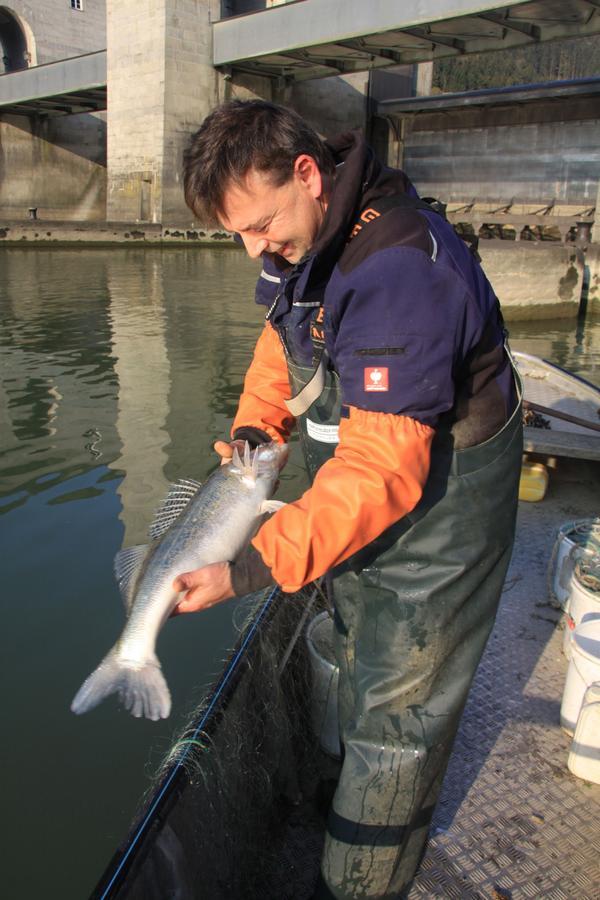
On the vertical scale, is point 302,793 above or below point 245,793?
below

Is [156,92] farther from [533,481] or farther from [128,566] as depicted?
[128,566]

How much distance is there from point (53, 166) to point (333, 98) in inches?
692

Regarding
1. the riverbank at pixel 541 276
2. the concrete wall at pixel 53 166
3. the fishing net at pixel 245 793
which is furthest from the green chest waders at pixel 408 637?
the concrete wall at pixel 53 166

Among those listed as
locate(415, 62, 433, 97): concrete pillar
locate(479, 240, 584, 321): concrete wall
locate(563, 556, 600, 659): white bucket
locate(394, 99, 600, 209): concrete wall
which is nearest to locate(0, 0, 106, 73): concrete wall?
locate(415, 62, 433, 97): concrete pillar

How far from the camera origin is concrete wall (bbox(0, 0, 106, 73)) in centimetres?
4159

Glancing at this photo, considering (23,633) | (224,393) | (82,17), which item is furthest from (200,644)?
(82,17)

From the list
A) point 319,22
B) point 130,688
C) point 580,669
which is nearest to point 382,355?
point 130,688

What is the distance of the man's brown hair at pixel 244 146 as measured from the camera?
211 cm

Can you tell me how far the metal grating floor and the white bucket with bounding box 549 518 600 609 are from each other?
7.0 inches

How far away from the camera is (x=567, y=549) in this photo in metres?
4.29

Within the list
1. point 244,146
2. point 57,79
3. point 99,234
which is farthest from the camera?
point 57,79

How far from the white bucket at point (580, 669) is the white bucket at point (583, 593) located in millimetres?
136

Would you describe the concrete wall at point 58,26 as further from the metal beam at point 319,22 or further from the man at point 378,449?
the man at point 378,449

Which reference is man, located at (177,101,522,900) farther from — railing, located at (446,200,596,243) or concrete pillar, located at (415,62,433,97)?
concrete pillar, located at (415,62,433,97)
